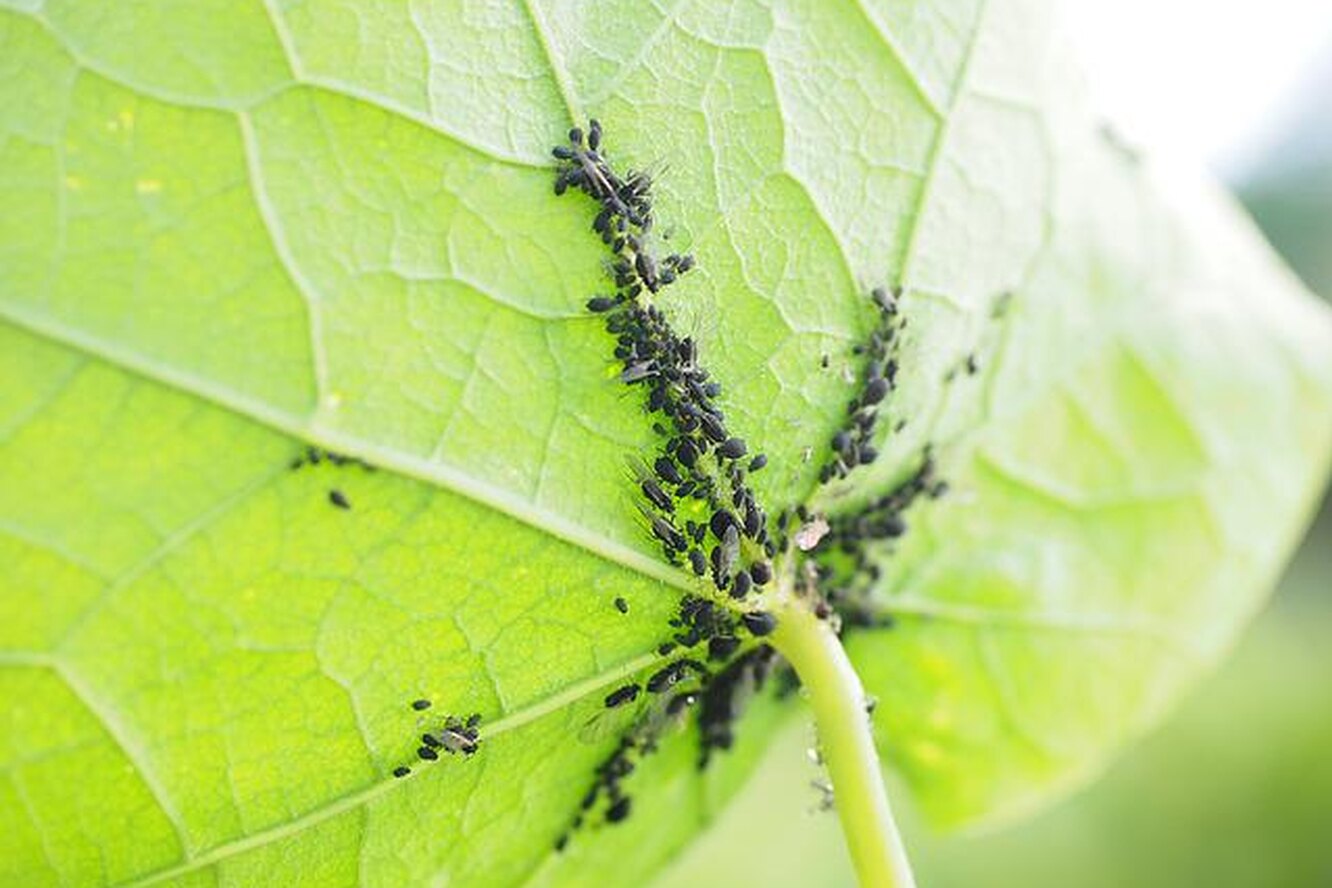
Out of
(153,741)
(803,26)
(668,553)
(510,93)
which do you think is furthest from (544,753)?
(803,26)

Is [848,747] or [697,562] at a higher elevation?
[697,562]

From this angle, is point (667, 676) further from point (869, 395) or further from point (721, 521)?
point (869, 395)

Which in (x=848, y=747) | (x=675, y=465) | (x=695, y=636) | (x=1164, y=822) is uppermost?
(x=1164, y=822)

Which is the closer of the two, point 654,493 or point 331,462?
point 331,462

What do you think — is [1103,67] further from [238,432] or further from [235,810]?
[235,810]

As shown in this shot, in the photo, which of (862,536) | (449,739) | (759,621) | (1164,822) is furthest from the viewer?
(1164,822)

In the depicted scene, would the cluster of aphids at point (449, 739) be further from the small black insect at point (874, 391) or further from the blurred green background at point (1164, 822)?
the blurred green background at point (1164, 822)

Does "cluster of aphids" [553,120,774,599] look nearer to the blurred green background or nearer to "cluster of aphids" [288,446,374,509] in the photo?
"cluster of aphids" [288,446,374,509]

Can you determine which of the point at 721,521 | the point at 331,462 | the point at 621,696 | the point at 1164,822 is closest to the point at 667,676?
the point at 621,696
